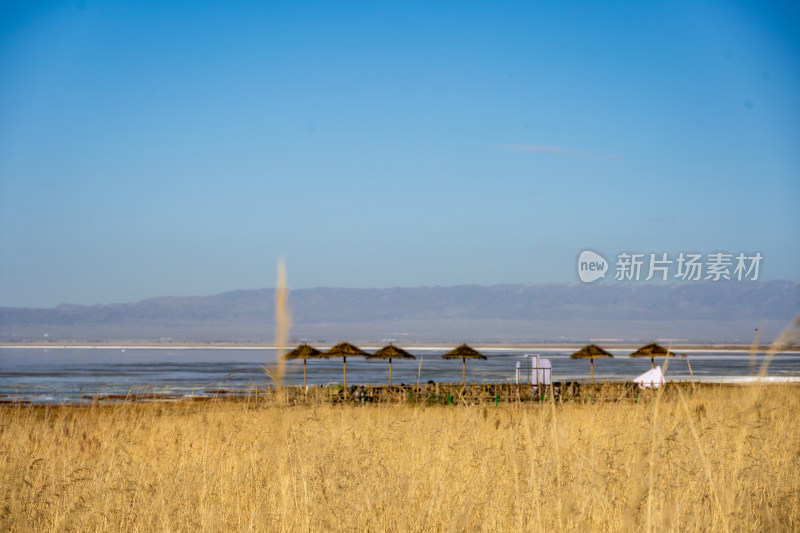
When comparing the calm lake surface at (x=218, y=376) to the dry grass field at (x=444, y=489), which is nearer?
the dry grass field at (x=444, y=489)

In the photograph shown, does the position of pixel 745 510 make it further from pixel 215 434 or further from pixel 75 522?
pixel 215 434

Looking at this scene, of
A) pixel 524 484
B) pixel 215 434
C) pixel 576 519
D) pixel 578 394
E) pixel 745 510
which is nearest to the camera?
pixel 576 519

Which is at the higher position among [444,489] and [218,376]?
[444,489]

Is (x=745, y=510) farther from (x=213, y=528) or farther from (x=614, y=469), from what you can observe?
(x=213, y=528)

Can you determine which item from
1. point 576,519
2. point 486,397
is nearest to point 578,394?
point 486,397

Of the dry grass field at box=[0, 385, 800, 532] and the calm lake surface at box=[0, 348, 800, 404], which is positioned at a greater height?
the dry grass field at box=[0, 385, 800, 532]

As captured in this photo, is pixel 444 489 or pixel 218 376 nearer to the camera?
pixel 444 489

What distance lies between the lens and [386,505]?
12.7ft

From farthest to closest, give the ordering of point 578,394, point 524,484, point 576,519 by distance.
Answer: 1. point 578,394
2. point 524,484
3. point 576,519

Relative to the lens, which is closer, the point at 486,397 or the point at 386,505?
the point at 386,505

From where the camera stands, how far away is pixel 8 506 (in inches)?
168

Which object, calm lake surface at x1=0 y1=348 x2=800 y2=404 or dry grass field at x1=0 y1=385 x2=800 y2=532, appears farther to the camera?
calm lake surface at x1=0 y1=348 x2=800 y2=404

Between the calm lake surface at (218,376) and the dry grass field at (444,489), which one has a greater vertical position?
the dry grass field at (444,489)

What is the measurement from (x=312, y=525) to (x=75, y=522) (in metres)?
1.25
